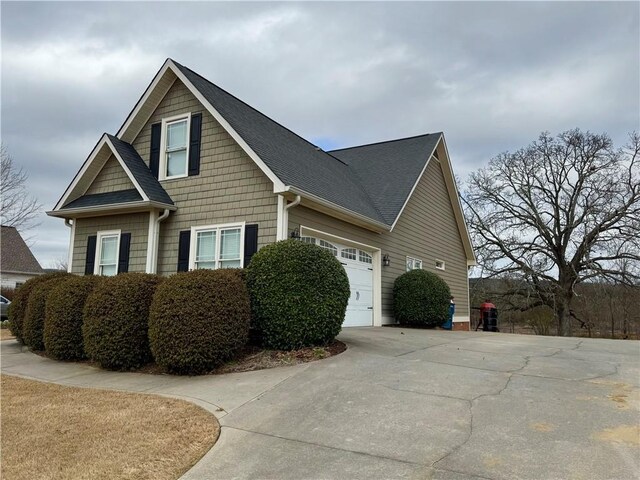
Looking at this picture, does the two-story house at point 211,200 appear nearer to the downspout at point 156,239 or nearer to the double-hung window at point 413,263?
the downspout at point 156,239

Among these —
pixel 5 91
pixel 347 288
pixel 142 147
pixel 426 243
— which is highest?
pixel 5 91

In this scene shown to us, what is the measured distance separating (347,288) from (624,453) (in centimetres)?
561

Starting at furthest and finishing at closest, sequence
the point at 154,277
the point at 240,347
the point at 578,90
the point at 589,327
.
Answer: the point at 589,327 → the point at 578,90 → the point at 154,277 → the point at 240,347

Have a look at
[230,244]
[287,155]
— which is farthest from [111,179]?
[287,155]

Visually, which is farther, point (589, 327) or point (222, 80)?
point (589, 327)

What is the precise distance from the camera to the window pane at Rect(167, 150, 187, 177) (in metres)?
12.2

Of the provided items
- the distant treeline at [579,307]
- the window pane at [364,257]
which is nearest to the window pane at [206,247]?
the window pane at [364,257]

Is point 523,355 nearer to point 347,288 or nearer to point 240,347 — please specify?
point 347,288

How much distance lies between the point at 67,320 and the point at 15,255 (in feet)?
100

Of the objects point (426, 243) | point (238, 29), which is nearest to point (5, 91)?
point (238, 29)

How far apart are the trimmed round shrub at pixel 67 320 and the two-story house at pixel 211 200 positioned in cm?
257

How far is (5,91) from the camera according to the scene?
48.1ft

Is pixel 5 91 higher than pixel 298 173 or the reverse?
higher

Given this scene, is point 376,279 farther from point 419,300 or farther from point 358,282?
point 419,300
